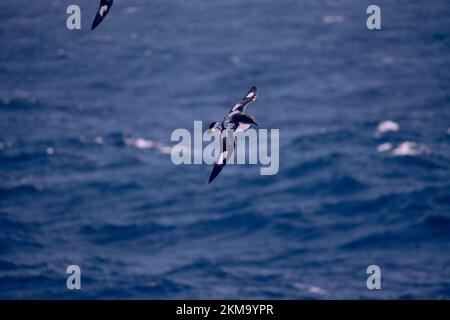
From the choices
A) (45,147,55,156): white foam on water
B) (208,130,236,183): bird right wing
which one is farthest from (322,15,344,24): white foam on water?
(208,130,236,183): bird right wing

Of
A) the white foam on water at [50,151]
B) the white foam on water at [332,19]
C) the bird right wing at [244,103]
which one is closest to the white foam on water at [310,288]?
the white foam on water at [50,151]

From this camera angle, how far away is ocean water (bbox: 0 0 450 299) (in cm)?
5897

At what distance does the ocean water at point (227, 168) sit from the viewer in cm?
5897

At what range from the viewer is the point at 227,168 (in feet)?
232

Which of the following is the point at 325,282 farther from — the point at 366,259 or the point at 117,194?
the point at 117,194

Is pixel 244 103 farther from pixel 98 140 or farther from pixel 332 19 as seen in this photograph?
pixel 332 19

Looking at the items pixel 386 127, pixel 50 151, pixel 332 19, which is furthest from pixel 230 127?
pixel 332 19

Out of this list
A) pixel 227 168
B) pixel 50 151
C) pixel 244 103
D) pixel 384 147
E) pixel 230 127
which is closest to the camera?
pixel 230 127

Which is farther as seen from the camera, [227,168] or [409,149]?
[227,168]

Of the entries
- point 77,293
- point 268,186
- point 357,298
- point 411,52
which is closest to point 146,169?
point 268,186

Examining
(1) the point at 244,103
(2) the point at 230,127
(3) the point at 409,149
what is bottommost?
(2) the point at 230,127

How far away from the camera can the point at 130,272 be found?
59.0 meters

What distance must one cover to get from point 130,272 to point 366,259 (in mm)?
15958

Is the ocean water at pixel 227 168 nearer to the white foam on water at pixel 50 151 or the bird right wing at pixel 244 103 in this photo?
the white foam on water at pixel 50 151
